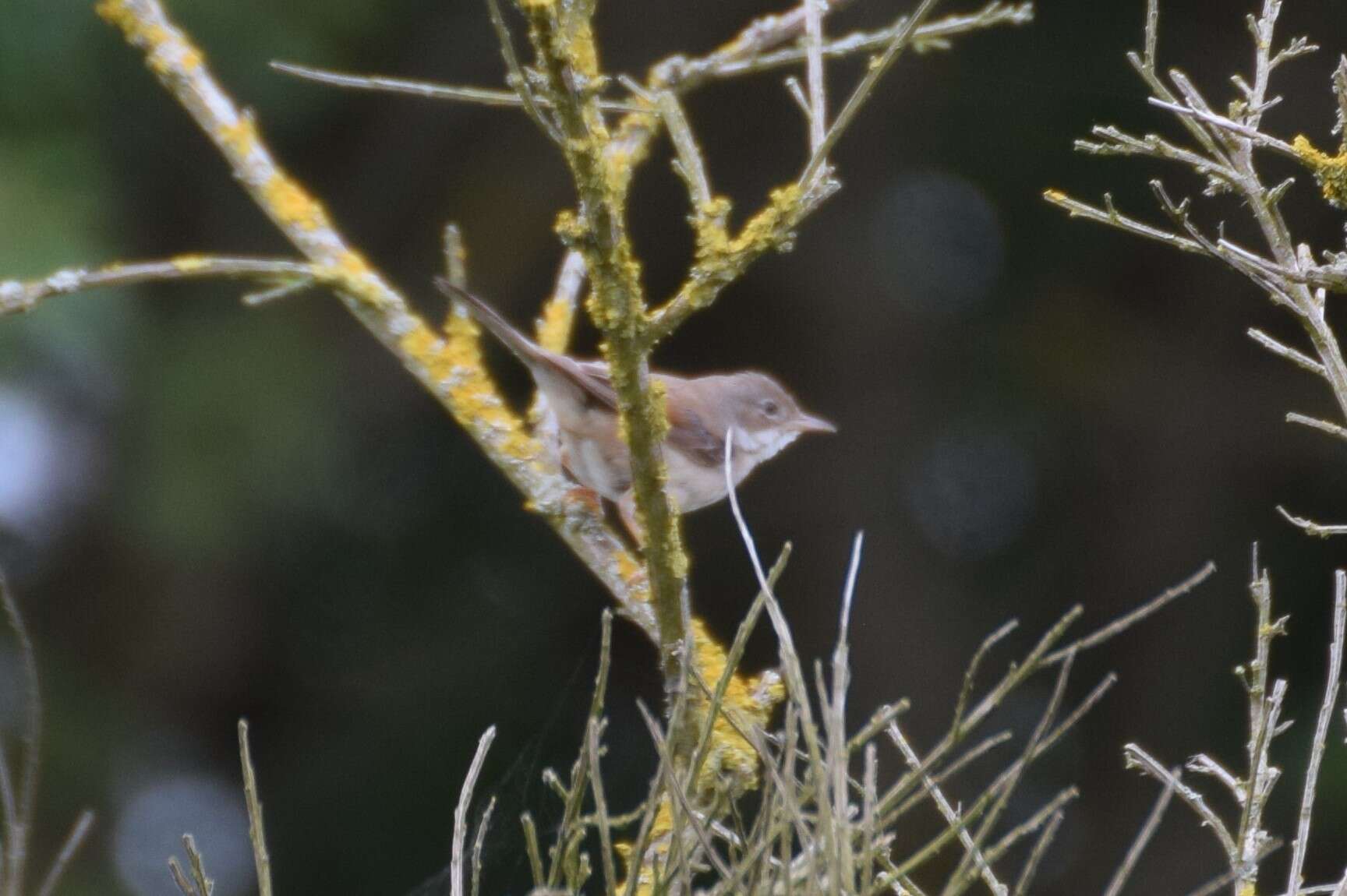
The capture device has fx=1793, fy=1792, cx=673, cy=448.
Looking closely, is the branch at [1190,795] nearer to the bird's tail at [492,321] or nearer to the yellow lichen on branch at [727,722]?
the yellow lichen on branch at [727,722]

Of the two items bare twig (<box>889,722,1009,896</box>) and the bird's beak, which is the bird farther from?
bare twig (<box>889,722,1009,896</box>)

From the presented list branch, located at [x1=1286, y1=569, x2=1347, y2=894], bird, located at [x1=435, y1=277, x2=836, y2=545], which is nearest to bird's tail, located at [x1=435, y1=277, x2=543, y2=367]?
bird, located at [x1=435, y1=277, x2=836, y2=545]

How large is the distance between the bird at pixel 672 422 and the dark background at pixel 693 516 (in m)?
2.27

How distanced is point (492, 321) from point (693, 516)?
346 centimetres

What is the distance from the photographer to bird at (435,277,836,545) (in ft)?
9.46

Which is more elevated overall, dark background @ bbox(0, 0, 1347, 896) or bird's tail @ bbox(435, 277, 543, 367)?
bird's tail @ bbox(435, 277, 543, 367)

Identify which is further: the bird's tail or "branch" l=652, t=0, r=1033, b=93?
the bird's tail

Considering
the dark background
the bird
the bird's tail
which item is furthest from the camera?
the dark background

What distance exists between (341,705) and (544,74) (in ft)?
18.3

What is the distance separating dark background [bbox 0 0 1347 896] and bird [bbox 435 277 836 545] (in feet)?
7.45

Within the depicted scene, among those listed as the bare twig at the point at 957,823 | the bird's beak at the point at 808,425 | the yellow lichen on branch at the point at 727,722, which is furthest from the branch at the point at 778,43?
the bird's beak at the point at 808,425

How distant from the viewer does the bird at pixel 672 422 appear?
9.46 feet

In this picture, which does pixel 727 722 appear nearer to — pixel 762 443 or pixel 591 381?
pixel 591 381

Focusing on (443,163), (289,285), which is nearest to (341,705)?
(443,163)
